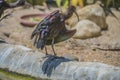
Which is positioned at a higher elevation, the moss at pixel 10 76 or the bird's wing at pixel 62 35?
the bird's wing at pixel 62 35

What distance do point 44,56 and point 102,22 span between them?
10.7ft

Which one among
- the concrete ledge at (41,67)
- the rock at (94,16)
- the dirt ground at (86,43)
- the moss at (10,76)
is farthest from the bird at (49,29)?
the rock at (94,16)

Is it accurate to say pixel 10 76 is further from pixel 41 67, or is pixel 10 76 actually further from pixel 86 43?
pixel 86 43

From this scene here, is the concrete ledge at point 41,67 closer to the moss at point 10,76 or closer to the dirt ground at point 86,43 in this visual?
the moss at point 10,76

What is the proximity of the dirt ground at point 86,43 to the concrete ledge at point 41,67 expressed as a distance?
1457mm

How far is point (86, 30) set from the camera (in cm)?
757

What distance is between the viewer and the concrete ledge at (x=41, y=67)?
4.53 m

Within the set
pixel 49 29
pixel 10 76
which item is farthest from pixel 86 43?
pixel 49 29

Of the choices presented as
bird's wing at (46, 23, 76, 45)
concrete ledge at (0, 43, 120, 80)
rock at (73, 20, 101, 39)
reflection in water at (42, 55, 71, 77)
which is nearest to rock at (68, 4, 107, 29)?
rock at (73, 20, 101, 39)

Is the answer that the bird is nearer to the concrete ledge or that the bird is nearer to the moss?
the concrete ledge

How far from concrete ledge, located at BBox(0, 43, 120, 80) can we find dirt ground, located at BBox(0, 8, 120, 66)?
146cm

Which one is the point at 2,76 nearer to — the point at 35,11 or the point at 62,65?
the point at 62,65

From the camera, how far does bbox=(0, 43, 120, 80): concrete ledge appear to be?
14.9 ft

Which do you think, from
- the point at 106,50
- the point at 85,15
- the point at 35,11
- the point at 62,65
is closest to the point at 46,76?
the point at 62,65
